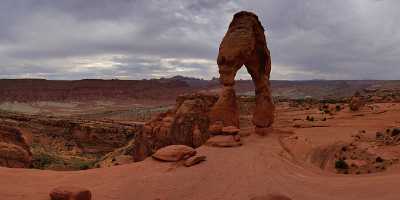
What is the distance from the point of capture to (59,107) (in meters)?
112

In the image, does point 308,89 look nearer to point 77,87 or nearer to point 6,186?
point 77,87

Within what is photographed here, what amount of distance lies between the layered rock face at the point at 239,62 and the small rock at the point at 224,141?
5.21ft

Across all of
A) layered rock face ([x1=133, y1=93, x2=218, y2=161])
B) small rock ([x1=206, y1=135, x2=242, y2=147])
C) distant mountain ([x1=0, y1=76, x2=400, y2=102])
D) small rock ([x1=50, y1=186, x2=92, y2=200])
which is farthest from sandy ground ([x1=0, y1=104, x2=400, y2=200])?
distant mountain ([x1=0, y1=76, x2=400, y2=102])

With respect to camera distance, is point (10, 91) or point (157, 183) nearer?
point (157, 183)

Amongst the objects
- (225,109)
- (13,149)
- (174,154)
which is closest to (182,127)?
(225,109)

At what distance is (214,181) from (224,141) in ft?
15.9

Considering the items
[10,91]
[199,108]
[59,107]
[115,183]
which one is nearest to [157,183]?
[115,183]

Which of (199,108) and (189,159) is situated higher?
(199,108)

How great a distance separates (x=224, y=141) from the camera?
18.6m

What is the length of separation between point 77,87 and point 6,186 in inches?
4993

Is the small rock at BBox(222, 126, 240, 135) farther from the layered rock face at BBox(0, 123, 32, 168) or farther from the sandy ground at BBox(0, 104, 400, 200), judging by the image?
the layered rock face at BBox(0, 123, 32, 168)

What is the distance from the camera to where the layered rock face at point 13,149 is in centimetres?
1725

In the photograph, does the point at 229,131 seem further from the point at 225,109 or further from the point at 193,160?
the point at 193,160

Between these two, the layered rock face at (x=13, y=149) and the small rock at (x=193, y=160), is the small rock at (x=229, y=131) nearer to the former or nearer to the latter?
the small rock at (x=193, y=160)
